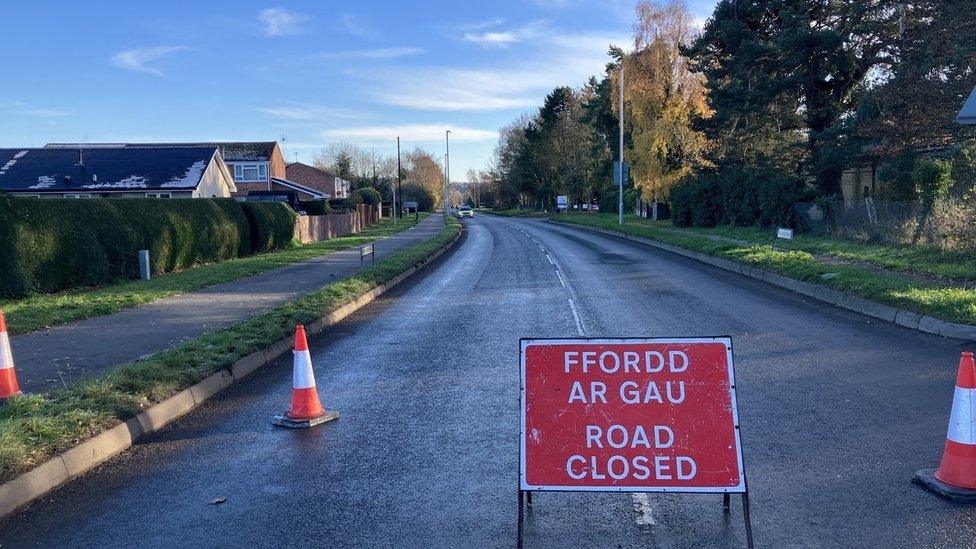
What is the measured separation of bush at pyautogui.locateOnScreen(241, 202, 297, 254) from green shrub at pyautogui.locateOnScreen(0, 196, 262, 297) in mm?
3288

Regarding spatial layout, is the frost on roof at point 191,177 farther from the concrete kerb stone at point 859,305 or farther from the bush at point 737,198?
the concrete kerb stone at point 859,305

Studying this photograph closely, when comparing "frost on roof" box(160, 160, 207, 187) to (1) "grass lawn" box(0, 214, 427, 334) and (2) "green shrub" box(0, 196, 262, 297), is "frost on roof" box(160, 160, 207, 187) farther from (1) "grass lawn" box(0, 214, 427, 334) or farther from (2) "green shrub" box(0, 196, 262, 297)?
(1) "grass lawn" box(0, 214, 427, 334)

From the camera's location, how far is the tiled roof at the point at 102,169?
3938 cm

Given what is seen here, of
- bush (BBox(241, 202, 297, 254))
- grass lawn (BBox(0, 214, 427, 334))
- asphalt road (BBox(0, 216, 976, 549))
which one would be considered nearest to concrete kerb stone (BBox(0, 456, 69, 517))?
asphalt road (BBox(0, 216, 976, 549))

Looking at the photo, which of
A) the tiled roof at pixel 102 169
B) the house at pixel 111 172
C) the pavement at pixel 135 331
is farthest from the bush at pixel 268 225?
the tiled roof at pixel 102 169

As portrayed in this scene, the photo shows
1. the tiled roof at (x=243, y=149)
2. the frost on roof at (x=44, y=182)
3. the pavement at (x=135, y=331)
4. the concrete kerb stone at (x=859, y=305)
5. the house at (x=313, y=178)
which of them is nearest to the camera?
the pavement at (x=135, y=331)

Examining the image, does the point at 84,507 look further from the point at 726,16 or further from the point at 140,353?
the point at 726,16

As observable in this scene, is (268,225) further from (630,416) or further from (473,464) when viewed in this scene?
(630,416)

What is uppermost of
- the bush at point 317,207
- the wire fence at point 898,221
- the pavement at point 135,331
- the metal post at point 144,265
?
the bush at point 317,207

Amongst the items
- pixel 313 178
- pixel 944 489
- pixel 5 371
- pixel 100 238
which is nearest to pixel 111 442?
pixel 5 371

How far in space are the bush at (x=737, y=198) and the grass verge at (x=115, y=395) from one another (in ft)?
79.9

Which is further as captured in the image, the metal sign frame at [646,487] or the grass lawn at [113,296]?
the grass lawn at [113,296]

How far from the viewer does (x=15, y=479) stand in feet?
15.6

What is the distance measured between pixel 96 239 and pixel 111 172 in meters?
28.3
